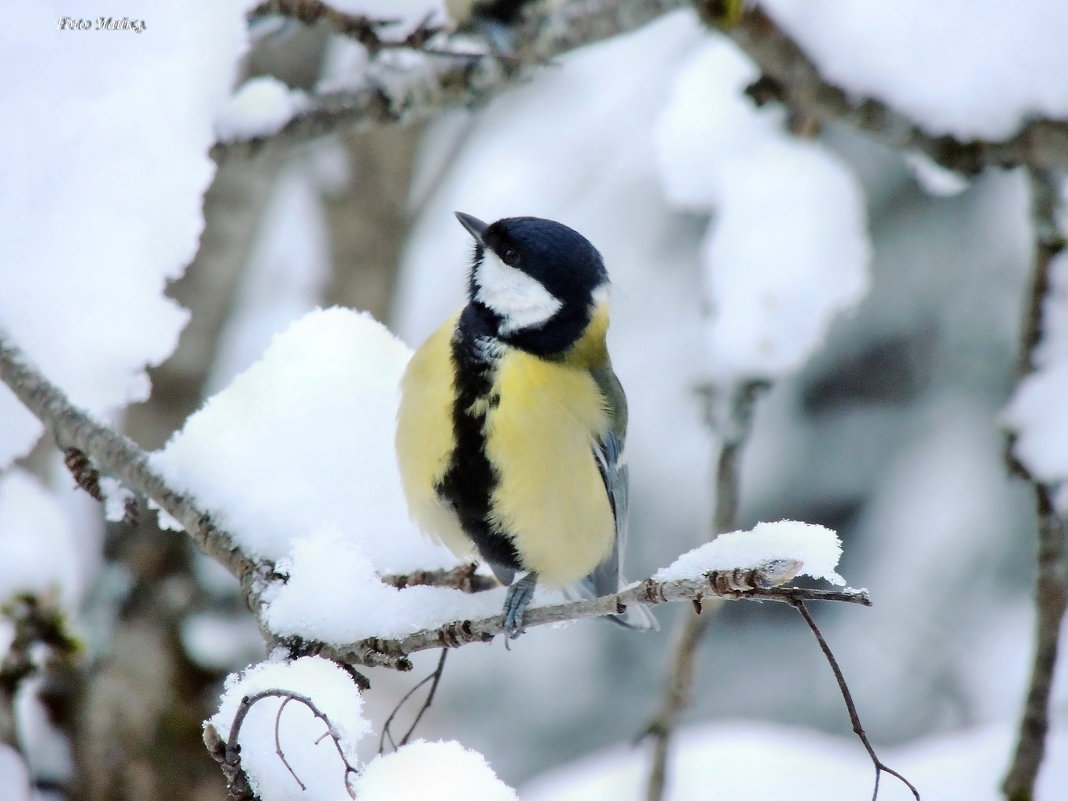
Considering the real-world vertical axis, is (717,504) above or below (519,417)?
below

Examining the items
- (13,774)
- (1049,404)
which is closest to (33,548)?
(13,774)

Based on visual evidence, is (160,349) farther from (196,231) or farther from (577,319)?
(577,319)

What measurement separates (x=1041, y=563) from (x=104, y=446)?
1476 mm

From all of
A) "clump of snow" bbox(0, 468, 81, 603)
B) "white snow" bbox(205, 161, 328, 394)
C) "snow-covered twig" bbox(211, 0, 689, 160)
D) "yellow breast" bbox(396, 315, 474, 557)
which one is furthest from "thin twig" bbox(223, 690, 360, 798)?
"white snow" bbox(205, 161, 328, 394)

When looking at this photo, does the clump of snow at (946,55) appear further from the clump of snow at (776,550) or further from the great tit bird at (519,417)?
the clump of snow at (776,550)

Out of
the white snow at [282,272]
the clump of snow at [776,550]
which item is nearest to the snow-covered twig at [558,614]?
the clump of snow at [776,550]

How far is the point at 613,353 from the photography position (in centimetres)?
462

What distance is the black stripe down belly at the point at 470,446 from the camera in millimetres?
1438

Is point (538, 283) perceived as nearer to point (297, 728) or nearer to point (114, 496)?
point (114, 496)

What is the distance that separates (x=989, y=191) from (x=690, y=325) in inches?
51.2

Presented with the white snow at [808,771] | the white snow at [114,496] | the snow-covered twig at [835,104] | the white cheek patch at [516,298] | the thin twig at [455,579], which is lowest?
the white snow at [808,771]

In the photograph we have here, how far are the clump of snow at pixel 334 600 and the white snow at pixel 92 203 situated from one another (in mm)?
371

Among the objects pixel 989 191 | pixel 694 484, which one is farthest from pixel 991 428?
pixel 694 484

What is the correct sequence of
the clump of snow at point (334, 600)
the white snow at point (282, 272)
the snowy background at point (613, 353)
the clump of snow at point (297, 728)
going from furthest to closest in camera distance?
the white snow at point (282, 272), the snowy background at point (613, 353), the clump of snow at point (334, 600), the clump of snow at point (297, 728)
